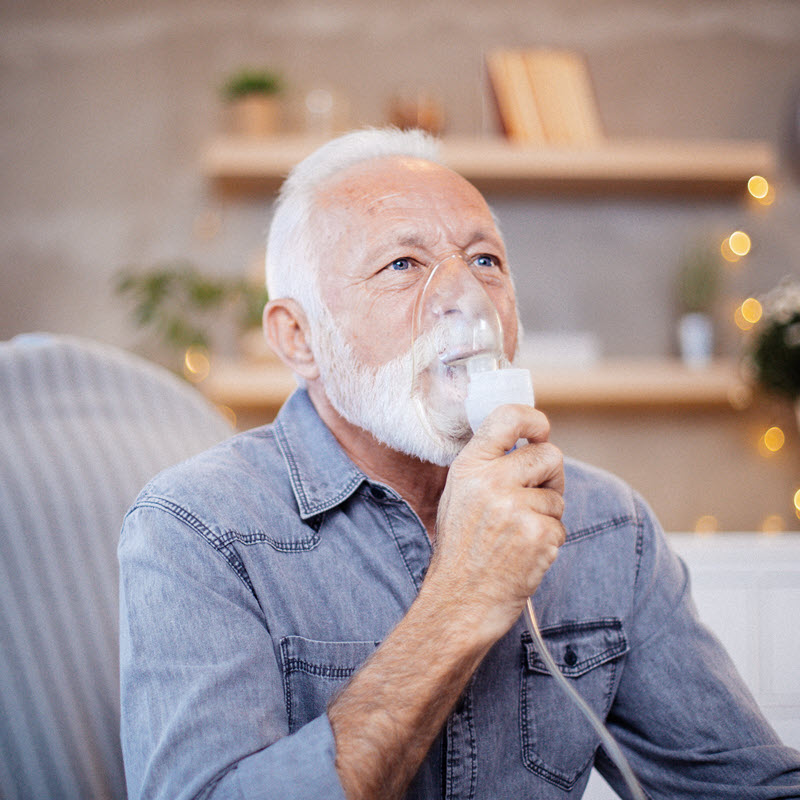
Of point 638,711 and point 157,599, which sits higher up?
point 157,599

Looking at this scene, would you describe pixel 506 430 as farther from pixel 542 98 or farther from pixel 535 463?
pixel 542 98

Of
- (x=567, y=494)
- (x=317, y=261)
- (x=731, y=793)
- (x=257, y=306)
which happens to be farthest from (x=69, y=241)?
(x=731, y=793)

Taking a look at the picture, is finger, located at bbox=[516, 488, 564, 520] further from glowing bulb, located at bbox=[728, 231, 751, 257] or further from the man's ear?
glowing bulb, located at bbox=[728, 231, 751, 257]

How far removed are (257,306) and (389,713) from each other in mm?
1688

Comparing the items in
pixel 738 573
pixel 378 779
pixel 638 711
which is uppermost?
pixel 378 779

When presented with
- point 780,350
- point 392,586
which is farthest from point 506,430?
point 780,350

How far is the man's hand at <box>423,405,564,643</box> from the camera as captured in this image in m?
0.67

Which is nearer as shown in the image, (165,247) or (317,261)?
(317,261)

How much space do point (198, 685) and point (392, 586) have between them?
0.85ft

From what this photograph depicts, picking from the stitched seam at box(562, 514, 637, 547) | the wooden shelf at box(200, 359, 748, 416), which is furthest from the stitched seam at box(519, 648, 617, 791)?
the wooden shelf at box(200, 359, 748, 416)

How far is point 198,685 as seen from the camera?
0.65m

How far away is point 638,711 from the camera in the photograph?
952mm

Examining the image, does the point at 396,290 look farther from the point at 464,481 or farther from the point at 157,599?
the point at 157,599

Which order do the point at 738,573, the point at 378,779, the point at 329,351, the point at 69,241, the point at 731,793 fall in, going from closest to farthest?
the point at 378,779
the point at 731,793
the point at 329,351
the point at 738,573
the point at 69,241
